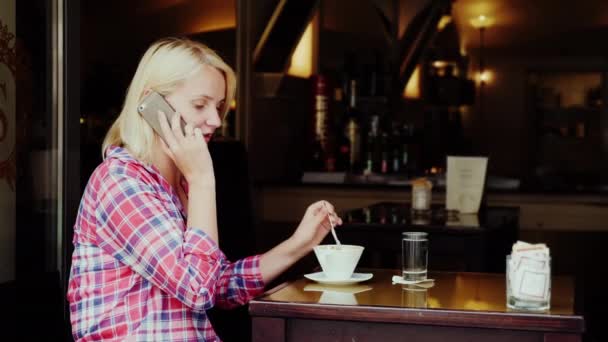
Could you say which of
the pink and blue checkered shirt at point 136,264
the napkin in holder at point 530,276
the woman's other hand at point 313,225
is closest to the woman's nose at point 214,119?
the pink and blue checkered shirt at point 136,264

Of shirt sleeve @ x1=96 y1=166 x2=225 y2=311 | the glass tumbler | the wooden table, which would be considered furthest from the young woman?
the glass tumbler

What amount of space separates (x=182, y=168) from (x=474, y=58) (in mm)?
4890

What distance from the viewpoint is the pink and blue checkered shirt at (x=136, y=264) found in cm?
192

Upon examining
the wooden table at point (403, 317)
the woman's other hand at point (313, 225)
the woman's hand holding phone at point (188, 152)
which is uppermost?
the woman's hand holding phone at point (188, 152)

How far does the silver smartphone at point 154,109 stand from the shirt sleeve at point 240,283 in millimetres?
442

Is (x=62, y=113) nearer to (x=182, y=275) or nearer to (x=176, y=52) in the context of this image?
(x=176, y=52)

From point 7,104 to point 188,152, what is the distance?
2.83 ft

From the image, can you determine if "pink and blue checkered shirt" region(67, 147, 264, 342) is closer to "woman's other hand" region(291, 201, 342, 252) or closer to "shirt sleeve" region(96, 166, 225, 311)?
"shirt sleeve" region(96, 166, 225, 311)

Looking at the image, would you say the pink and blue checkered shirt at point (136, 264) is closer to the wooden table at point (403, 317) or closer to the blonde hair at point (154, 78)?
the blonde hair at point (154, 78)

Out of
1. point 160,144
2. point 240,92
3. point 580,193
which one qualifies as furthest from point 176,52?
point 580,193

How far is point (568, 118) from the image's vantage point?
6.51 metres

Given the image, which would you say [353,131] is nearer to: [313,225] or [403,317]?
[313,225]

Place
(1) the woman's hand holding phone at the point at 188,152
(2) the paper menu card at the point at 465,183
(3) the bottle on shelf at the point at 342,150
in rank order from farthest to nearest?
(3) the bottle on shelf at the point at 342,150 → (2) the paper menu card at the point at 465,183 → (1) the woman's hand holding phone at the point at 188,152

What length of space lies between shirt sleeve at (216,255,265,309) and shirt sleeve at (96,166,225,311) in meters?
0.35
